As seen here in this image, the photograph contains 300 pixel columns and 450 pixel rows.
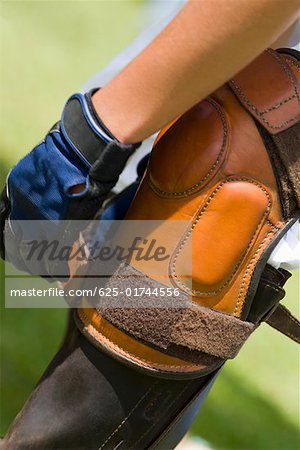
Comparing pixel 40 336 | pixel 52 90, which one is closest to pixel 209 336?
pixel 40 336

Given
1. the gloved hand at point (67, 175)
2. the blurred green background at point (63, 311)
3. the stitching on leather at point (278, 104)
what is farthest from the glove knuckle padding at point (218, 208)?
the blurred green background at point (63, 311)

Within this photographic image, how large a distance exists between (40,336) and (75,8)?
1.44 metres

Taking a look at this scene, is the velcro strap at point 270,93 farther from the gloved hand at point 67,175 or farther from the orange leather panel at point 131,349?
the orange leather panel at point 131,349

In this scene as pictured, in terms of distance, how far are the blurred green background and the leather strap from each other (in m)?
0.52

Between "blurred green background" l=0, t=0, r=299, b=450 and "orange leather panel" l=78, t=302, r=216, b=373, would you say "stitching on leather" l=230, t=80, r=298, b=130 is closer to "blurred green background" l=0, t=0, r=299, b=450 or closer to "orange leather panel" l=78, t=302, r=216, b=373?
"orange leather panel" l=78, t=302, r=216, b=373

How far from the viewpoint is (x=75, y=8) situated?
244 cm

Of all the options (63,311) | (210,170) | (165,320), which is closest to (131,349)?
(165,320)

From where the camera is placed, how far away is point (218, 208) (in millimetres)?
974

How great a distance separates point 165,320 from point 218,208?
204 mm

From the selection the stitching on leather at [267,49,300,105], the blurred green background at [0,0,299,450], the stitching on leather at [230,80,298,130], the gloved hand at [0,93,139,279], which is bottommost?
the blurred green background at [0,0,299,450]

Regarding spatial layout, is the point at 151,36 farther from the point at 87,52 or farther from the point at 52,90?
the point at 87,52

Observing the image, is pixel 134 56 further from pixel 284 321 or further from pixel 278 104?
pixel 284 321

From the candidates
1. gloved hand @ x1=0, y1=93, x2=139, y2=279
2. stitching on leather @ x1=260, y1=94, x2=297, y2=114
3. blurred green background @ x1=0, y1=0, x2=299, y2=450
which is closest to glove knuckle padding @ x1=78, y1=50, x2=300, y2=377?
stitching on leather @ x1=260, y1=94, x2=297, y2=114

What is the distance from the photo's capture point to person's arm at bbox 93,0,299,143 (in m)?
0.86
